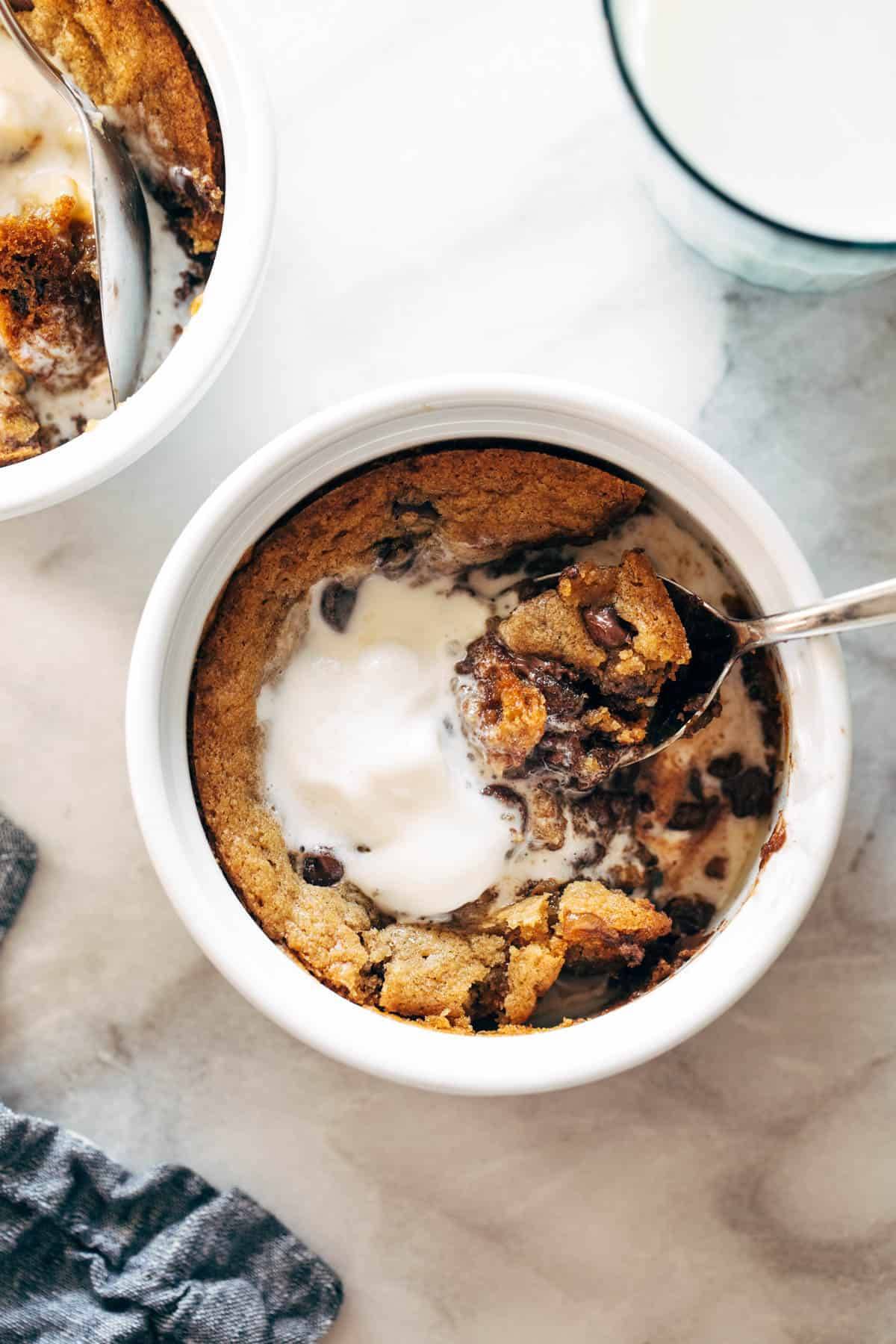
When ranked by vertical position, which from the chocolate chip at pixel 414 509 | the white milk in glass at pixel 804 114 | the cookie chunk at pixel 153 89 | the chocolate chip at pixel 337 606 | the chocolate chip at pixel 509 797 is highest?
the cookie chunk at pixel 153 89

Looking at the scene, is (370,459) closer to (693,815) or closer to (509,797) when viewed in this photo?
(509,797)

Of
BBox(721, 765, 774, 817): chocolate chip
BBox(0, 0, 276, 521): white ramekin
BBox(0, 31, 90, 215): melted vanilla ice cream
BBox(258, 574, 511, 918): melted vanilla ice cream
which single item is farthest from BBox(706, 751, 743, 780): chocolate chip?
BBox(0, 31, 90, 215): melted vanilla ice cream

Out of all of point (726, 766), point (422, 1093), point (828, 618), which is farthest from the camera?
point (422, 1093)

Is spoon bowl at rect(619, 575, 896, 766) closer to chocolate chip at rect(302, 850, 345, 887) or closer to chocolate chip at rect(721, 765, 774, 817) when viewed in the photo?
chocolate chip at rect(721, 765, 774, 817)

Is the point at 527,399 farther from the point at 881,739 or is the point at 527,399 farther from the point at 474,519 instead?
the point at 881,739

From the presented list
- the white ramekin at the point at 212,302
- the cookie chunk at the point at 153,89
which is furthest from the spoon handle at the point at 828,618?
the cookie chunk at the point at 153,89

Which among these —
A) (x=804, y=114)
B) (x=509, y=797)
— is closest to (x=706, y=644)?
(x=509, y=797)

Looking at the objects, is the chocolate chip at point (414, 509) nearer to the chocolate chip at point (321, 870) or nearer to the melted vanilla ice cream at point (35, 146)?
the chocolate chip at point (321, 870)
